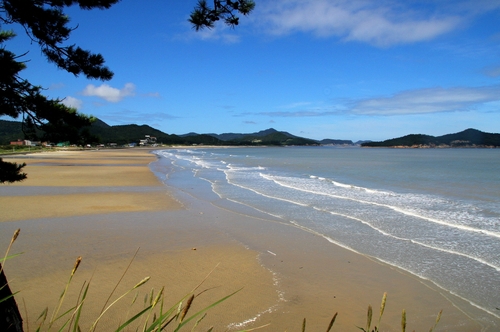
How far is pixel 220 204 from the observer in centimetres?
1191

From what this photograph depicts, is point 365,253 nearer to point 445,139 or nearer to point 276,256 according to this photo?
point 276,256

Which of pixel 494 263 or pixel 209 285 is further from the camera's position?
pixel 494 263

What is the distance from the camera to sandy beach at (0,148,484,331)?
418 centimetres

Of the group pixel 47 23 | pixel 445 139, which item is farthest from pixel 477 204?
pixel 445 139

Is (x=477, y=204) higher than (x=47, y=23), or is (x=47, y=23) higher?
(x=47, y=23)

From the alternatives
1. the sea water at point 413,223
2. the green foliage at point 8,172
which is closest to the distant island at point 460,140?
the sea water at point 413,223

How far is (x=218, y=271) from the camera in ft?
18.4

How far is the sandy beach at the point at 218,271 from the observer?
4.18m

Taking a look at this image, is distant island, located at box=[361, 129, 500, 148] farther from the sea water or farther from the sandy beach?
the sandy beach

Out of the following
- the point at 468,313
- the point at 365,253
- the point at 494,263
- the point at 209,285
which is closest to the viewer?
the point at 468,313

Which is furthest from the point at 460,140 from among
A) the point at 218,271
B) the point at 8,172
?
the point at 8,172

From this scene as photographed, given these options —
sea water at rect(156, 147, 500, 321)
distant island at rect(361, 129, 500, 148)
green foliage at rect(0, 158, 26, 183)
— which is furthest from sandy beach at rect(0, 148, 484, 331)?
distant island at rect(361, 129, 500, 148)

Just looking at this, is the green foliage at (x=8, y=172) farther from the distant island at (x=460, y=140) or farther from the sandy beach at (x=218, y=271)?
the distant island at (x=460, y=140)

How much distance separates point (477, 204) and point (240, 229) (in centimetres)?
917
